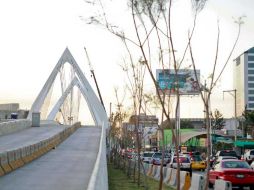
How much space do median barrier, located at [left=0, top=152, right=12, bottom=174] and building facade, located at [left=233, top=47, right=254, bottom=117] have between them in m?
157

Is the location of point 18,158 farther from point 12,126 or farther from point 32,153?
point 12,126

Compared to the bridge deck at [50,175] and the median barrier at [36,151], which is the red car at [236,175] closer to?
the bridge deck at [50,175]

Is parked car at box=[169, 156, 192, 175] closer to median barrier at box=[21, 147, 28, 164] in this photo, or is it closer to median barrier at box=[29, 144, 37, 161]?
median barrier at box=[29, 144, 37, 161]

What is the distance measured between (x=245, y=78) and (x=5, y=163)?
535 feet

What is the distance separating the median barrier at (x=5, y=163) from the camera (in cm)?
2281

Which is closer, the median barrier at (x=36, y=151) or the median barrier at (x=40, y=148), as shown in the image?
the median barrier at (x=36, y=151)

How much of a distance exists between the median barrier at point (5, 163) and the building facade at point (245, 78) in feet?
514

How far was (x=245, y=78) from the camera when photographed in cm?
18138

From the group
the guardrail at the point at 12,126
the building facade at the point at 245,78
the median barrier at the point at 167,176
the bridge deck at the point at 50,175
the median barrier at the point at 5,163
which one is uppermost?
the building facade at the point at 245,78

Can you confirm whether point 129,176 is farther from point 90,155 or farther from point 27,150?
point 27,150

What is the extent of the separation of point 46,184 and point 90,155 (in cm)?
1589

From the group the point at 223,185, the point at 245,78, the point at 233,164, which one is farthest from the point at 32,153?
the point at 245,78

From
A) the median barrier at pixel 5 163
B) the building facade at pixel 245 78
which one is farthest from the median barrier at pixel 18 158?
the building facade at pixel 245 78

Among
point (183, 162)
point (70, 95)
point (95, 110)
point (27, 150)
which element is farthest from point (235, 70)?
point (27, 150)
